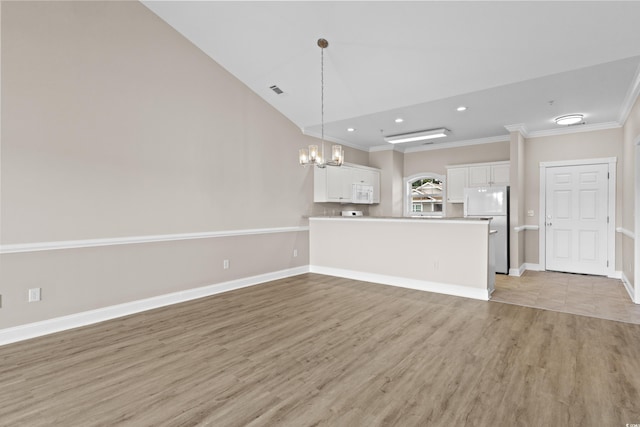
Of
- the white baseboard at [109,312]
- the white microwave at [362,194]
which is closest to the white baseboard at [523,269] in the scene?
the white microwave at [362,194]

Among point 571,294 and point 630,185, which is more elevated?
point 630,185

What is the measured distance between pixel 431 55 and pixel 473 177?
12.2 ft

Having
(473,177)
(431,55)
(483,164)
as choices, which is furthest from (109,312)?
(483,164)

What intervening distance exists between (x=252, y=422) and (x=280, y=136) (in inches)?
186

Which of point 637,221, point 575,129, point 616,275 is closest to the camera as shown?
point 637,221

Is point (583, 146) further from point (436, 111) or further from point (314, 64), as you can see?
point (314, 64)

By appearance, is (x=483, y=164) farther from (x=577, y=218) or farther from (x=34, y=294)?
(x=34, y=294)

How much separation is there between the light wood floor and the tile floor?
1.21 feet

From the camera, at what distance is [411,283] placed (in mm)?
5047

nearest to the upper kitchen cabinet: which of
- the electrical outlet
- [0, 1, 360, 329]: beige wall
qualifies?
[0, 1, 360, 329]: beige wall

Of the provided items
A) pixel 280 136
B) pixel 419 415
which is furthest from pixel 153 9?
pixel 419 415

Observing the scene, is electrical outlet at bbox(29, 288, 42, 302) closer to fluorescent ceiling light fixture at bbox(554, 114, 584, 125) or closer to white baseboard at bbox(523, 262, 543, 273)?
fluorescent ceiling light fixture at bbox(554, 114, 584, 125)

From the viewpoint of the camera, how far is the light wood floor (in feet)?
6.38

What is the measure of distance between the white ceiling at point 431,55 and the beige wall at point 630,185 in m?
0.30
